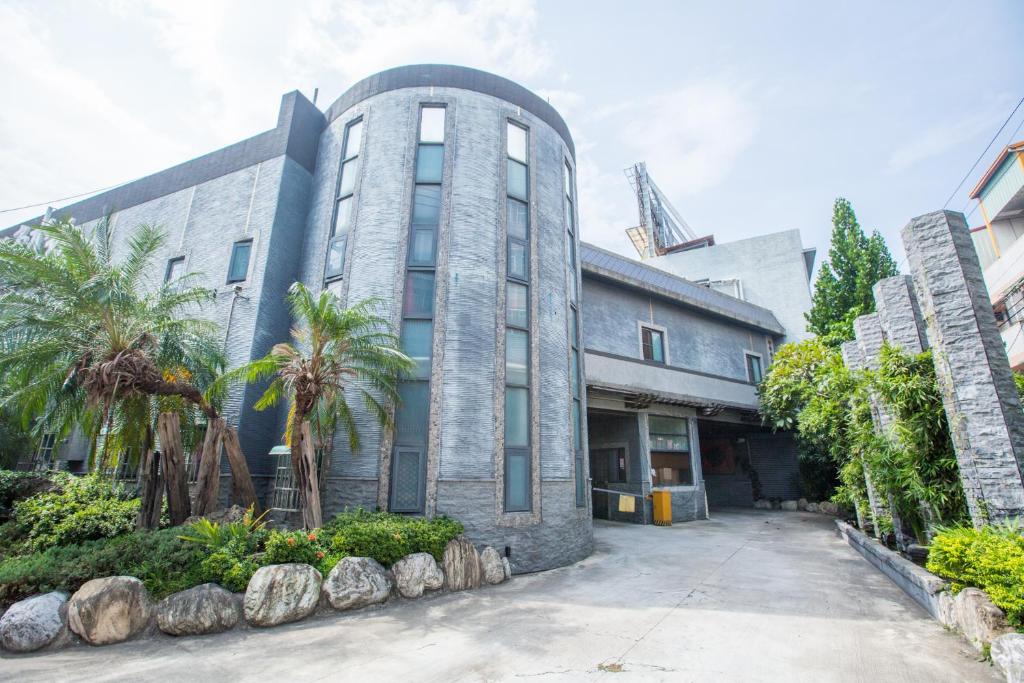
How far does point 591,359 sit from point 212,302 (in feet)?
34.6

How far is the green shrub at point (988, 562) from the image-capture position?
15.7 ft

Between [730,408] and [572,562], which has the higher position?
[730,408]

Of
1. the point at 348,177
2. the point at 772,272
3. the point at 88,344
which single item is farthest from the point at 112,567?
the point at 772,272

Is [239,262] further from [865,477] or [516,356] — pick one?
[865,477]

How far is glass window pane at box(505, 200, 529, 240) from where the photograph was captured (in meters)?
11.8

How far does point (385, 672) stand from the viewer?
5027 mm

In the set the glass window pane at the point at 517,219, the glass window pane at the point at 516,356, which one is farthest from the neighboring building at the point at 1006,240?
the glass window pane at the point at 516,356

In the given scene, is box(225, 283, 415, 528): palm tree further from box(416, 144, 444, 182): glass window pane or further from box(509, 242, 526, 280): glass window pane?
box(416, 144, 444, 182): glass window pane

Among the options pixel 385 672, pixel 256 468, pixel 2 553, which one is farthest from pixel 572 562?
pixel 2 553

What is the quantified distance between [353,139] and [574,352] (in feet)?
26.1

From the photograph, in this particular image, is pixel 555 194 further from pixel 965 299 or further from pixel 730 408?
pixel 730 408

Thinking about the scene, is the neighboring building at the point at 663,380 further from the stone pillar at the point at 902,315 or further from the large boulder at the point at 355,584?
the large boulder at the point at 355,584

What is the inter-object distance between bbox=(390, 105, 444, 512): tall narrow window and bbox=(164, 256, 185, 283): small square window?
8178 mm

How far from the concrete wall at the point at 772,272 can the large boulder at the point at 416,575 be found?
19.8m
